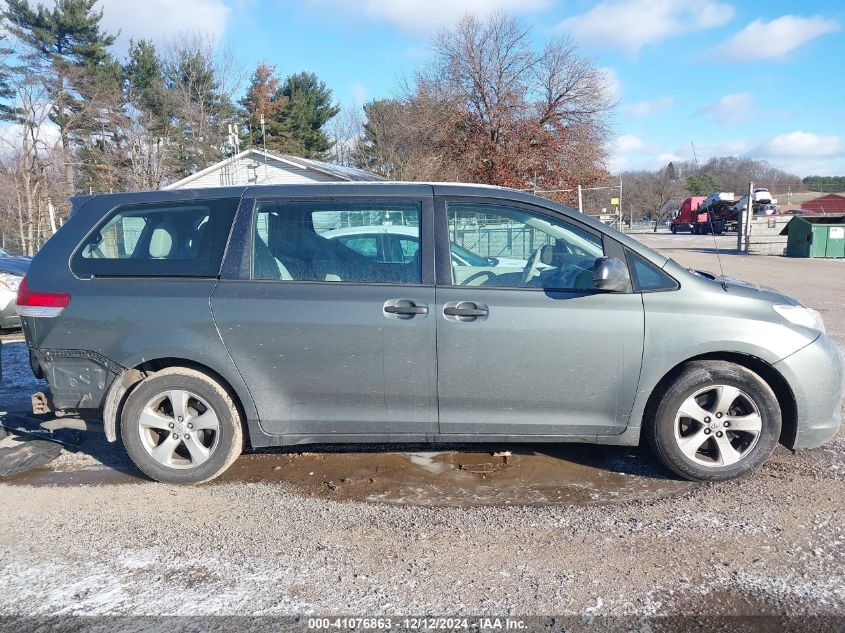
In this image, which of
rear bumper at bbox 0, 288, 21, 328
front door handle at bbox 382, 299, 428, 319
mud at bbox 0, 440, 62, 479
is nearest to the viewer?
front door handle at bbox 382, 299, 428, 319

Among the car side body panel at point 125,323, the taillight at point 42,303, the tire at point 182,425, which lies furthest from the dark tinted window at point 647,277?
the taillight at point 42,303

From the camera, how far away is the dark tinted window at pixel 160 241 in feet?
12.6

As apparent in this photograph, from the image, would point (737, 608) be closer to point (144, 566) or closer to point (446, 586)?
point (446, 586)

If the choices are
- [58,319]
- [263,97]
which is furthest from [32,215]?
[58,319]

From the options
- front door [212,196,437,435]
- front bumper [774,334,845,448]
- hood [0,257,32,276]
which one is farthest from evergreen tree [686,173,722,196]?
front door [212,196,437,435]

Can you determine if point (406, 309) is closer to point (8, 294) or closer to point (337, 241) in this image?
point (337, 241)

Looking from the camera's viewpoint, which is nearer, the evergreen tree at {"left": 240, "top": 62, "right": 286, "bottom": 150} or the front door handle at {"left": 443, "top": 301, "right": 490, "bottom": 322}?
the front door handle at {"left": 443, "top": 301, "right": 490, "bottom": 322}

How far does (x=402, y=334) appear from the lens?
3607mm

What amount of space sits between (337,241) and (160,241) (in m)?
1.17

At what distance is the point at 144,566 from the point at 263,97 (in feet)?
143

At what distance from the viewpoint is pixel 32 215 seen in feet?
88.5

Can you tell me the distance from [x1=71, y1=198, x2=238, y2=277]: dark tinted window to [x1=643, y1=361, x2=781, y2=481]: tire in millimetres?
2929

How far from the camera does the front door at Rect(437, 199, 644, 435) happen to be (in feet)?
11.7

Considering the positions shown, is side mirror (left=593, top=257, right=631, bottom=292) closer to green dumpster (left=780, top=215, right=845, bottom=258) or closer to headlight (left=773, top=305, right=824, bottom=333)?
headlight (left=773, top=305, right=824, bottom=333)
